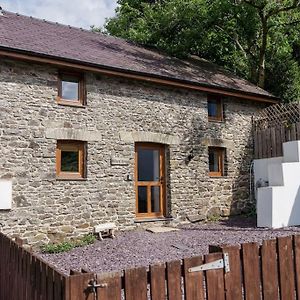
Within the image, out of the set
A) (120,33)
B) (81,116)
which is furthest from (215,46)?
(81,116)

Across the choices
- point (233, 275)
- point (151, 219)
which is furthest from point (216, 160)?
point (233, 275)

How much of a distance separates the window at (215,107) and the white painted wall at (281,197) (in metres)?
2.87

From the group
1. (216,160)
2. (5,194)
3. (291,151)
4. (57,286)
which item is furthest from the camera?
(216,160)

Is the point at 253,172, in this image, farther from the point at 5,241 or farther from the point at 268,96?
the point at 5,241

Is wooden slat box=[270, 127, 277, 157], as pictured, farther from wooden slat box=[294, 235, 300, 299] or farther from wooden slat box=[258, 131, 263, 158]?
wooden slat box=[294, 235, 300, 299]

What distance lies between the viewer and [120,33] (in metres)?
22.9

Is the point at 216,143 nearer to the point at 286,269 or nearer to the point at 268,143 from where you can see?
the point at 268,143

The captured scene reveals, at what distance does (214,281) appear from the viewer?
3053 mm

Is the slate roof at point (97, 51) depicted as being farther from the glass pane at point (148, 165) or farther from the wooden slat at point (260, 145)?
the glass pane at point (148, 165)

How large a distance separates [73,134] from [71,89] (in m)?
1.33

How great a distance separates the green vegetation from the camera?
9.04 metres

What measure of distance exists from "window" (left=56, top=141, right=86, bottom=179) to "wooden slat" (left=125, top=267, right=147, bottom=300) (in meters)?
7.43

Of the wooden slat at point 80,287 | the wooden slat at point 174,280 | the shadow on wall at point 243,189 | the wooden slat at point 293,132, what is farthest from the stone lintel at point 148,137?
the wooden slat at point 80,287

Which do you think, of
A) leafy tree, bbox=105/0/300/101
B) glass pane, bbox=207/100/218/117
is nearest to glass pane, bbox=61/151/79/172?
glass pane, bbox=207/100/218/117
